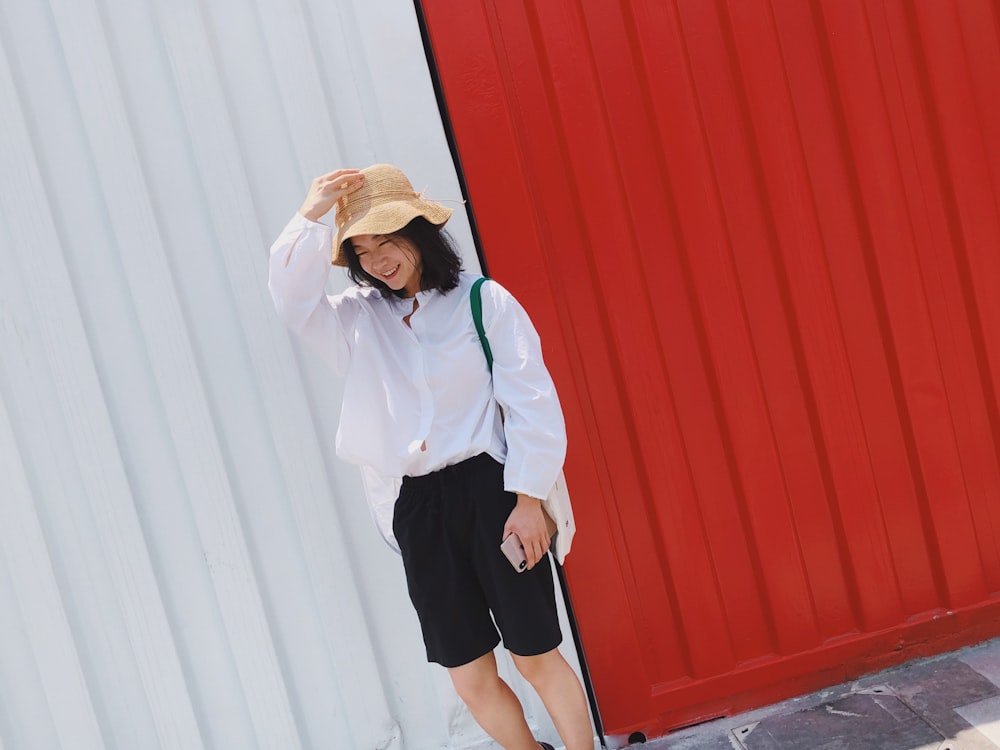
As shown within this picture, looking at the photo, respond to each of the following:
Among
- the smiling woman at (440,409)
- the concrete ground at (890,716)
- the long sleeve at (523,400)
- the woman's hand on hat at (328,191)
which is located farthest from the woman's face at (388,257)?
the concrete ground at (890,716)

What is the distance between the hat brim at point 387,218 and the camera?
7.68ft

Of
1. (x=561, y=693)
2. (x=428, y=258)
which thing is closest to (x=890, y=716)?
(x=561, y=693)

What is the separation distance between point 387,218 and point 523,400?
590 mm

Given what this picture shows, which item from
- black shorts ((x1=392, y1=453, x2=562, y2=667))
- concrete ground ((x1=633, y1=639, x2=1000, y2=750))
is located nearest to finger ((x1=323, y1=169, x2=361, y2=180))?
black shorts ((x1=392, y1=453, x2=562, y2=667))

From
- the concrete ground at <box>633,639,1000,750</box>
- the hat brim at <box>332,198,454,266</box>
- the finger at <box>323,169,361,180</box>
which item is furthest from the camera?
the concrete ground at <box>633,639,1000,750</box>

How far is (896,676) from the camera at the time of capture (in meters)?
3.15

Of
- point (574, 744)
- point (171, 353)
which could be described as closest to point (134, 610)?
point (171, 353)

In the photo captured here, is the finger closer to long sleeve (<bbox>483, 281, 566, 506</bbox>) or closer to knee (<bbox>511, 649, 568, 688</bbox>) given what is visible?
long sleeve (<bbox>483, 281, 566, 506</bbox>)

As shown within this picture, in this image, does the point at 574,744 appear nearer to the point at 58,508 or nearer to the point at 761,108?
the point at 58,508

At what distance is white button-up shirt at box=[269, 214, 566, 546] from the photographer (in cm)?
242

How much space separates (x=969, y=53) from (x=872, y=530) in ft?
5.54

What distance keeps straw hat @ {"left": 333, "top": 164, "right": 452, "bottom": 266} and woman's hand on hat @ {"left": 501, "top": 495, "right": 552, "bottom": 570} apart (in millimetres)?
785

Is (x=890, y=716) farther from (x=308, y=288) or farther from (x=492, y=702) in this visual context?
(x=308, y=288)

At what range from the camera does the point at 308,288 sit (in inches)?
96.6
